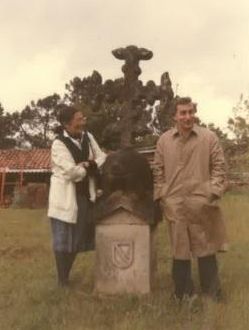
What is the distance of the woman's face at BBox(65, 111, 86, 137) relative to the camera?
7059 mm

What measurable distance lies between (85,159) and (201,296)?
1.65 meters

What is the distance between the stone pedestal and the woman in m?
0.22

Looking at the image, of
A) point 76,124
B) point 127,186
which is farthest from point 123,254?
point 76,124

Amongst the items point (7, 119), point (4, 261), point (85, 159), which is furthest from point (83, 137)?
point (7, 119)

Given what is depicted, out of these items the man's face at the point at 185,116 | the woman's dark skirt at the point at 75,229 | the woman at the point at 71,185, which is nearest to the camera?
the man's face at the point at 185,116

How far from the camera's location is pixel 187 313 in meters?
6.14

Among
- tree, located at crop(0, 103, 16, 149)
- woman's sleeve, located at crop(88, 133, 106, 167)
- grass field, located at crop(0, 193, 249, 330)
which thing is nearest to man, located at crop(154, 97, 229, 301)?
grass field, located at crop(0, 193, 249, 330)

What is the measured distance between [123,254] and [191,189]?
101 cm

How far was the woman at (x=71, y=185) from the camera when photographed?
6926 mm

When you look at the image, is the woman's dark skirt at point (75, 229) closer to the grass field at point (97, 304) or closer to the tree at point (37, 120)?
the grass field at point (97, 304)

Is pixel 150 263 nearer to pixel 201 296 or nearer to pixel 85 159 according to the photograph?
pixel 201 296

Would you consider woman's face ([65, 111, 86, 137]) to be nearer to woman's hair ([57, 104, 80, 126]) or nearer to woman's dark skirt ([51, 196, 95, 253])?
woman's hair ([57, 104, 80, 126])

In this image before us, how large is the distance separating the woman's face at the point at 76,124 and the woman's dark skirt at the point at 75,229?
0.62 m

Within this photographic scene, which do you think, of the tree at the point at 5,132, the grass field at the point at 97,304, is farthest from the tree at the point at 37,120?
the grass field at the point at 97,304
